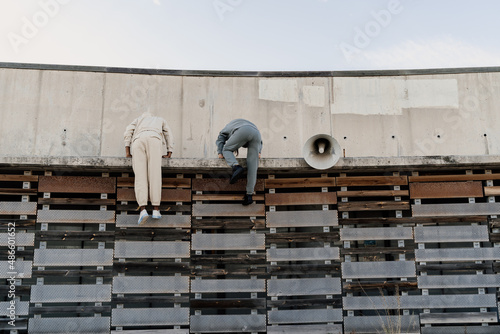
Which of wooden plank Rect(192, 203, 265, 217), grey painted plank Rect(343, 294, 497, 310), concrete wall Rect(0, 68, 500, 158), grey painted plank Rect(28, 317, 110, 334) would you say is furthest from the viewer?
concrete wall Rect(0, 68, 500, 158)

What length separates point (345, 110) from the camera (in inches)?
442

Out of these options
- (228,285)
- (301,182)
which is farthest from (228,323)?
(301,182)

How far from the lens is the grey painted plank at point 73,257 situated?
768 cm

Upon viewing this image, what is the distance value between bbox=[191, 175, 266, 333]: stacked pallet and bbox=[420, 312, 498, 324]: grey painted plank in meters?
2.49

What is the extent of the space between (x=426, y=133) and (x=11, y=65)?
8.90 metres

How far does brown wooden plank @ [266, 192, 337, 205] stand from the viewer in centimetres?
816

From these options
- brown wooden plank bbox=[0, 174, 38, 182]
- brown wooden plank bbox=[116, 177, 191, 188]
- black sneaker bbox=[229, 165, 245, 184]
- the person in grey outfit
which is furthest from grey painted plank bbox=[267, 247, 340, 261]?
brown wooden plank bbox=[0, 174, 38, 182]

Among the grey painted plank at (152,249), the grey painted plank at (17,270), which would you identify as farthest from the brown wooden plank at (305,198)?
the grey painted plank at (17,270)

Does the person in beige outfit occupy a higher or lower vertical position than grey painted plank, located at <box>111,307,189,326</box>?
higher

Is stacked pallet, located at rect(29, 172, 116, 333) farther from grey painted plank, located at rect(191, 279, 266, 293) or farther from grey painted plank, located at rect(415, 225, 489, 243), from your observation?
grey painted plank, located at rect(415, 225, 489, 243)

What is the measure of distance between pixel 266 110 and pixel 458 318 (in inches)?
220

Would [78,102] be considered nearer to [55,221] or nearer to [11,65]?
[11,65]

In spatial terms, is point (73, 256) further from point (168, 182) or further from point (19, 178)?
point (168, 182)

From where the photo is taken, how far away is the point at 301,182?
26.9 feet
